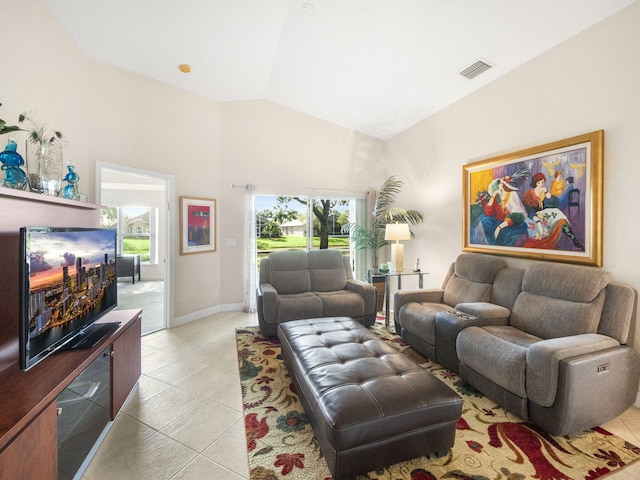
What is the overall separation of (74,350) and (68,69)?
2617 mm

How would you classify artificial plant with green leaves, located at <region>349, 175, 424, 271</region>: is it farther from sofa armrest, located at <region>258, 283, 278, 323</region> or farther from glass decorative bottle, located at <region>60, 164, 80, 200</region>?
glass decorative bottle, located at <region>60, 164, 80, 200</region>

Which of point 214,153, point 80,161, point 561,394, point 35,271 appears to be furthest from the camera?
point 214,153

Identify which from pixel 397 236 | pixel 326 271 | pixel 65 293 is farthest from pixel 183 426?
pixel 397 236

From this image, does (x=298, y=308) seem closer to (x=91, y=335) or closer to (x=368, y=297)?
(x=368, y=297)

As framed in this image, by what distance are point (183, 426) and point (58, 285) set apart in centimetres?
121

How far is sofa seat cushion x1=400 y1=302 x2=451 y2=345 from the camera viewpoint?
2.74 metres

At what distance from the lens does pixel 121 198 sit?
24.1 feet

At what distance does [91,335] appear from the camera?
194 centimetres

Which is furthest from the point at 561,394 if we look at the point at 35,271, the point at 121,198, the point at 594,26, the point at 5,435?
the point at 121,198

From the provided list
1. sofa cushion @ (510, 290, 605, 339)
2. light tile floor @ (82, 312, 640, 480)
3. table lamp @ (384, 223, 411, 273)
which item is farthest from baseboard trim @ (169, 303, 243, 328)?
sofa cushion @ (510, 290, 605, 339)

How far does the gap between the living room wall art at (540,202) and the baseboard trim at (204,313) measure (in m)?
3.53

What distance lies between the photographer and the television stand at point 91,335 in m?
1.78

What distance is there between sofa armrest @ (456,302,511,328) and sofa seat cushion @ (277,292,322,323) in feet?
5.18

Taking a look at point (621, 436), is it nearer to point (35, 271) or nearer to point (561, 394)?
point (561, 394)
